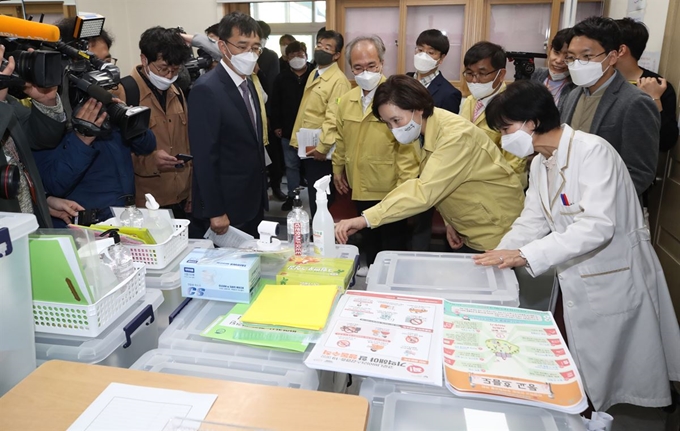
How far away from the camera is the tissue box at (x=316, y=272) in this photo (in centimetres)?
130

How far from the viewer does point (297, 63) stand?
402 cm

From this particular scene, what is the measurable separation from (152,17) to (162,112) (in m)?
3.11

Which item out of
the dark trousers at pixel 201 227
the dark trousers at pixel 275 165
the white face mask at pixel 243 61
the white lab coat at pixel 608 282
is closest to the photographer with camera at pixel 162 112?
the dark trousers at pixel 201 227

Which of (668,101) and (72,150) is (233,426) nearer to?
(72,150)

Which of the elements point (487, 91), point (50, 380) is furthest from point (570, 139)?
point (50, 380)

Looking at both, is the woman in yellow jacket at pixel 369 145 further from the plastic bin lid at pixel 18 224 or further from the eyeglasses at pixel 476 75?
the plastic bin lid at pixel 18 224

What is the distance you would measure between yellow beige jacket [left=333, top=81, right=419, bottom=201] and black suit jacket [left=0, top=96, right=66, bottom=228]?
61.2 inches

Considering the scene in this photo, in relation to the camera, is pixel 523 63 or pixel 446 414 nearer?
pixel 446 414

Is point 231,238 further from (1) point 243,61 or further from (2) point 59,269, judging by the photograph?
(2) point 59,269

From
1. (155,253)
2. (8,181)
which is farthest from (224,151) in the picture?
(8,181)

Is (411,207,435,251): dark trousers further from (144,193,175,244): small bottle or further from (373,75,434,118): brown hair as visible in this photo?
(144,193,175,244): small bottle

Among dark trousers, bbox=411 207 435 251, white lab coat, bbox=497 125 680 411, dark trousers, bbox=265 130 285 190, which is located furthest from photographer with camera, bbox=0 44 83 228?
dark trousers, bbox=265 130 285 190

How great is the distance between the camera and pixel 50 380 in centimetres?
93

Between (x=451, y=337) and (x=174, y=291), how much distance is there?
2.47 ft
